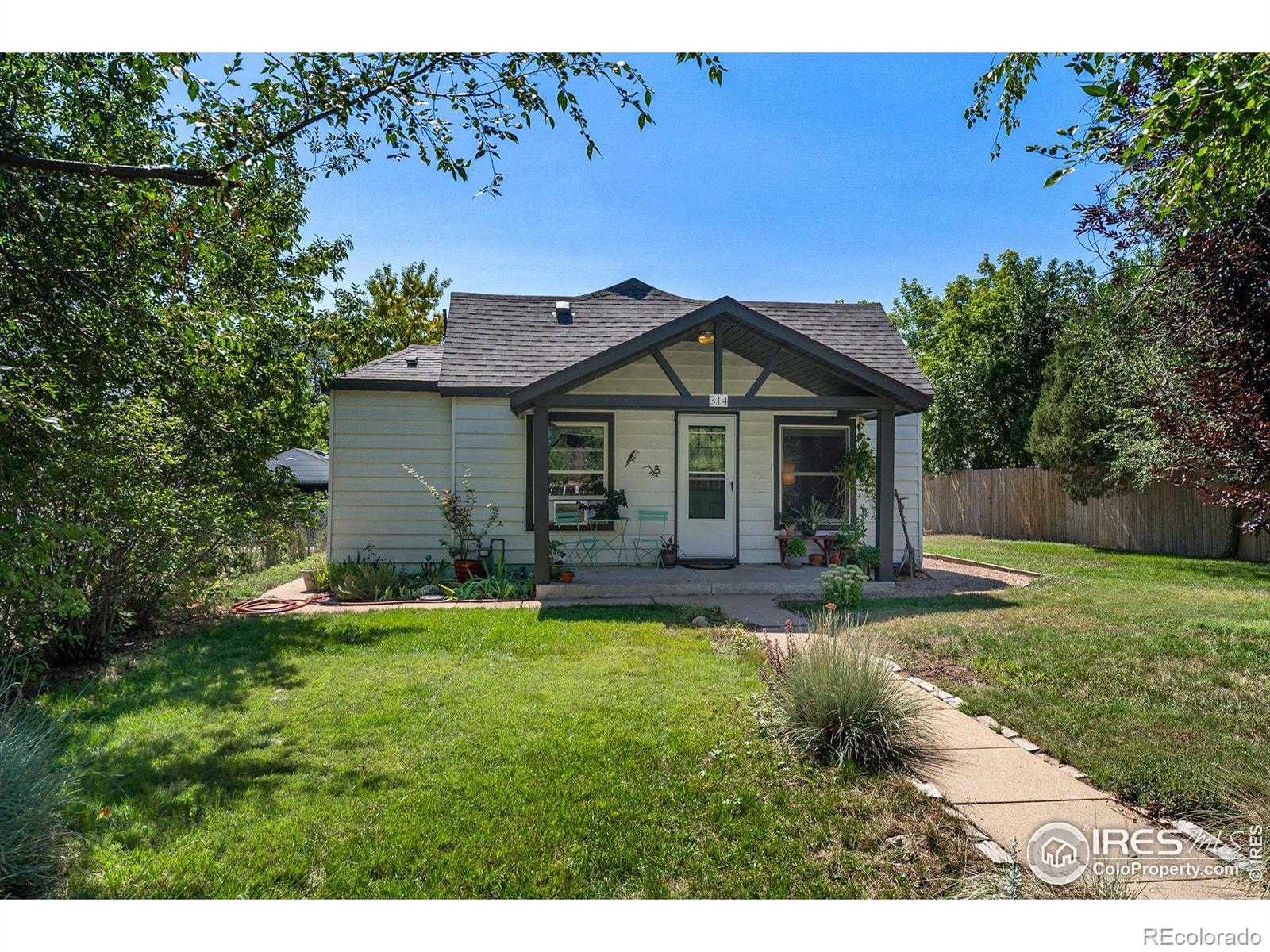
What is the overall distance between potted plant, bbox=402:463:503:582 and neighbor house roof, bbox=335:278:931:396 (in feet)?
4.92

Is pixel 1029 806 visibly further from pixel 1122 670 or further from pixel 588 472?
pixel 588 472

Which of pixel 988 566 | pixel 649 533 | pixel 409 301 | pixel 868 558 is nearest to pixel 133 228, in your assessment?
pixel 649 533

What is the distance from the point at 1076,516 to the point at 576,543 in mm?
14265

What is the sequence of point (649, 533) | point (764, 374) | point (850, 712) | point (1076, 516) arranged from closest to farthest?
point (850, 712), point (764, 374), point (649, 533), point (1076, 516)

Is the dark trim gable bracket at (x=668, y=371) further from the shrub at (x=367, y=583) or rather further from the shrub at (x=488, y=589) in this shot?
the shrub at (x=367, y=583)

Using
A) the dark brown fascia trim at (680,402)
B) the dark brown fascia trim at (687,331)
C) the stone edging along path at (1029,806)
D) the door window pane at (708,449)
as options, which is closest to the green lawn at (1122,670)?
the stone edging along path at (1029,806)

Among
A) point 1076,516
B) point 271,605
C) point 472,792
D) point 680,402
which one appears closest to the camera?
point 472,792

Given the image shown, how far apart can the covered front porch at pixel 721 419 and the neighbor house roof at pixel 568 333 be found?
729mm

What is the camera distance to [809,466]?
11.0m

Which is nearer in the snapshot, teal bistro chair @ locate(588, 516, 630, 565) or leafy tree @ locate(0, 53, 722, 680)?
leafy tree @ locate(0, 53, 722, 680)

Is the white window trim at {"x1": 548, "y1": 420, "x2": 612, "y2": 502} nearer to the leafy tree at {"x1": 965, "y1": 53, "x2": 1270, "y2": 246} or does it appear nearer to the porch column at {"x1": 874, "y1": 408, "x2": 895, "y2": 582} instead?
the porch column at {"x1": 874, "y1": 408, "x2": 895, "y2": 582}

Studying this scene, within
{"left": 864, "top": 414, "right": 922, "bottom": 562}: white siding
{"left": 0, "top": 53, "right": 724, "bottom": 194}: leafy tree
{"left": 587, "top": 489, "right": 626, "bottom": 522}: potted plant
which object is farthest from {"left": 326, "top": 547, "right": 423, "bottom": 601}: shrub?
{"left": 864, "top": 414, "right": 922, "bottom": 562}: white siding

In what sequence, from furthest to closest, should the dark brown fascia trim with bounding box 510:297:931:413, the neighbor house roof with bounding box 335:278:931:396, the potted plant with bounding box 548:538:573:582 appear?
1. the neighbor house roof with bounding box 335:278:931:396
2. the potted plant with bounding box 548:538:573:582
3. the dark brown fascia trim with bounding box 510:297:931:413

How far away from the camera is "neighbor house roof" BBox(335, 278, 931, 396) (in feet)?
33.5
